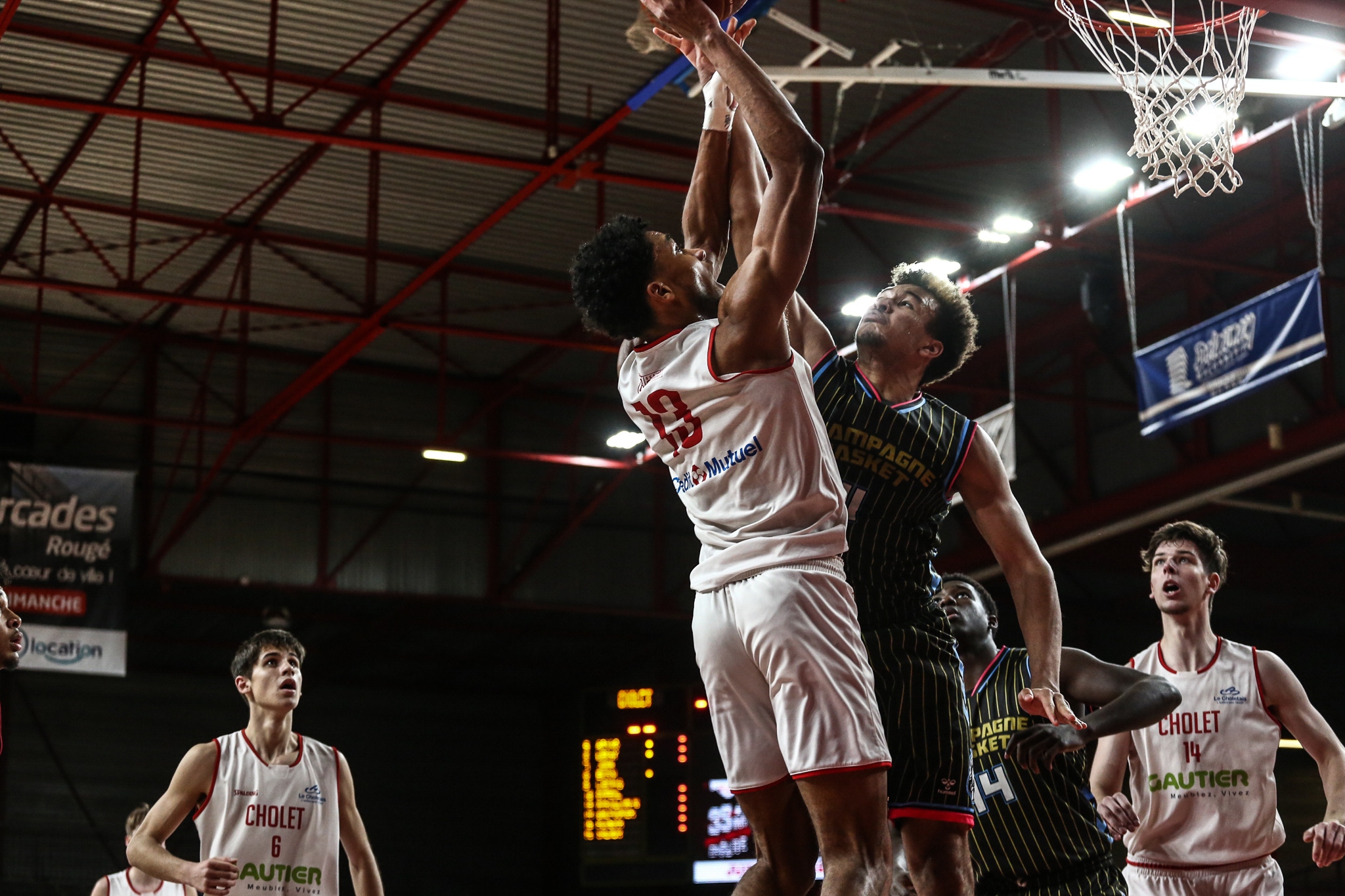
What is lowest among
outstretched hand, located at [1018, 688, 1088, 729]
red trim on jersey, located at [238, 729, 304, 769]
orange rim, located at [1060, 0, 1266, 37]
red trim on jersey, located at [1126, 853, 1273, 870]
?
red trim on jersey, located at [1126, 853, 1273, 870]

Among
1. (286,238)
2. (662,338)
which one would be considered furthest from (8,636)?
(286,238)

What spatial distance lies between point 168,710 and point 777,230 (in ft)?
70.4

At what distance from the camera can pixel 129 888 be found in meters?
11.2

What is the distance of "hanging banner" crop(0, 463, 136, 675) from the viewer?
1630cm

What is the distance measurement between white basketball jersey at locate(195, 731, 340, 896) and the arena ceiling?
6.43 m

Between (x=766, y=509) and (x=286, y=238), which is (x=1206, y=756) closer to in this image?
(x=766, y=509)

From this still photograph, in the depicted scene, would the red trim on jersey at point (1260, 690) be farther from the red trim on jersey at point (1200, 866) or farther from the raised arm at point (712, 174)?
the raised arm at point (712, 174)

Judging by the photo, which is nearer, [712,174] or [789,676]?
[789,676]

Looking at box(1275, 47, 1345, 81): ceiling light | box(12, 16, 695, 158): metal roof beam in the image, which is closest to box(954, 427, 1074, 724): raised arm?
box(1275, 47, 1345, 81): ceiling light

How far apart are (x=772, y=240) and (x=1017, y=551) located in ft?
4.36

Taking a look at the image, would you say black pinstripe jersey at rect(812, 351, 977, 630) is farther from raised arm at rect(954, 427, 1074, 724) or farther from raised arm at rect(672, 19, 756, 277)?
raised arm at rect(672, 19, 756, 277)

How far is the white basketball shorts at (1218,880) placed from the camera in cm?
612

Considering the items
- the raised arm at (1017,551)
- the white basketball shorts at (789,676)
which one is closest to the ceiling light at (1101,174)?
the raised arm at (1017,551)

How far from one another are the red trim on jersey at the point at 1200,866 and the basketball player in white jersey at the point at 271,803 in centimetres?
312
